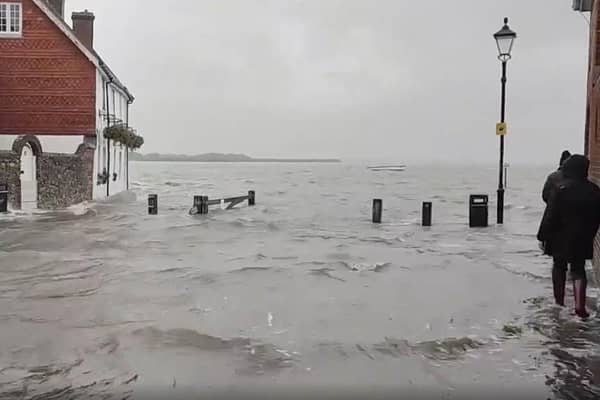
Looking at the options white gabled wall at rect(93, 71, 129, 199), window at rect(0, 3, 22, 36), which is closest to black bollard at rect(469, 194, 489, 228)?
white gabled wall at rect(93, 71, 129, 199)

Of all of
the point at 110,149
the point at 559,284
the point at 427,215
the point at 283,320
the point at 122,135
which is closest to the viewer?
the point at 283,320

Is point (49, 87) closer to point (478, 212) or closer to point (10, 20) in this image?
point (10, 20)

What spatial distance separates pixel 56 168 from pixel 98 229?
26.0 ft

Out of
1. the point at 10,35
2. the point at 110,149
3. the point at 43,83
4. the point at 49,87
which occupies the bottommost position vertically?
the point at 110,149

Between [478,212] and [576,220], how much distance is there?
11.9m

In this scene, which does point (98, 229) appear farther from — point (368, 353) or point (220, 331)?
point (368, 353)

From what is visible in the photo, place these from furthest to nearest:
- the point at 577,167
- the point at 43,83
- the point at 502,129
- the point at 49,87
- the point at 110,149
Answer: the point at 110,149
the point at 49,87
the point at 43,83
the point at 502,129
the point at 577,167

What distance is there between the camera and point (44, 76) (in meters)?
28.0

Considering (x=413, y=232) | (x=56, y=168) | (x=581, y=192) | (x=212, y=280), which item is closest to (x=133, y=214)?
(x=56, y=168)

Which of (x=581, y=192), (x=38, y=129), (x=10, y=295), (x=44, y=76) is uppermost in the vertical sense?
(x=44, y=76)

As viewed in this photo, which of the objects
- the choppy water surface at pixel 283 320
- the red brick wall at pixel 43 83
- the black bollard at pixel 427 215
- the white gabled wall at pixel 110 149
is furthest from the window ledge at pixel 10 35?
the black bollard at pixel 427 215

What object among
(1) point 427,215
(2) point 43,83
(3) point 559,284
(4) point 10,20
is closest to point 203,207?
(1) point 427,215

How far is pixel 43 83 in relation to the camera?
28.0m

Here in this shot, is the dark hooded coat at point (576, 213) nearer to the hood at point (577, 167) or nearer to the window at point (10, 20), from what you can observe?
the hood at point (577, 167)
